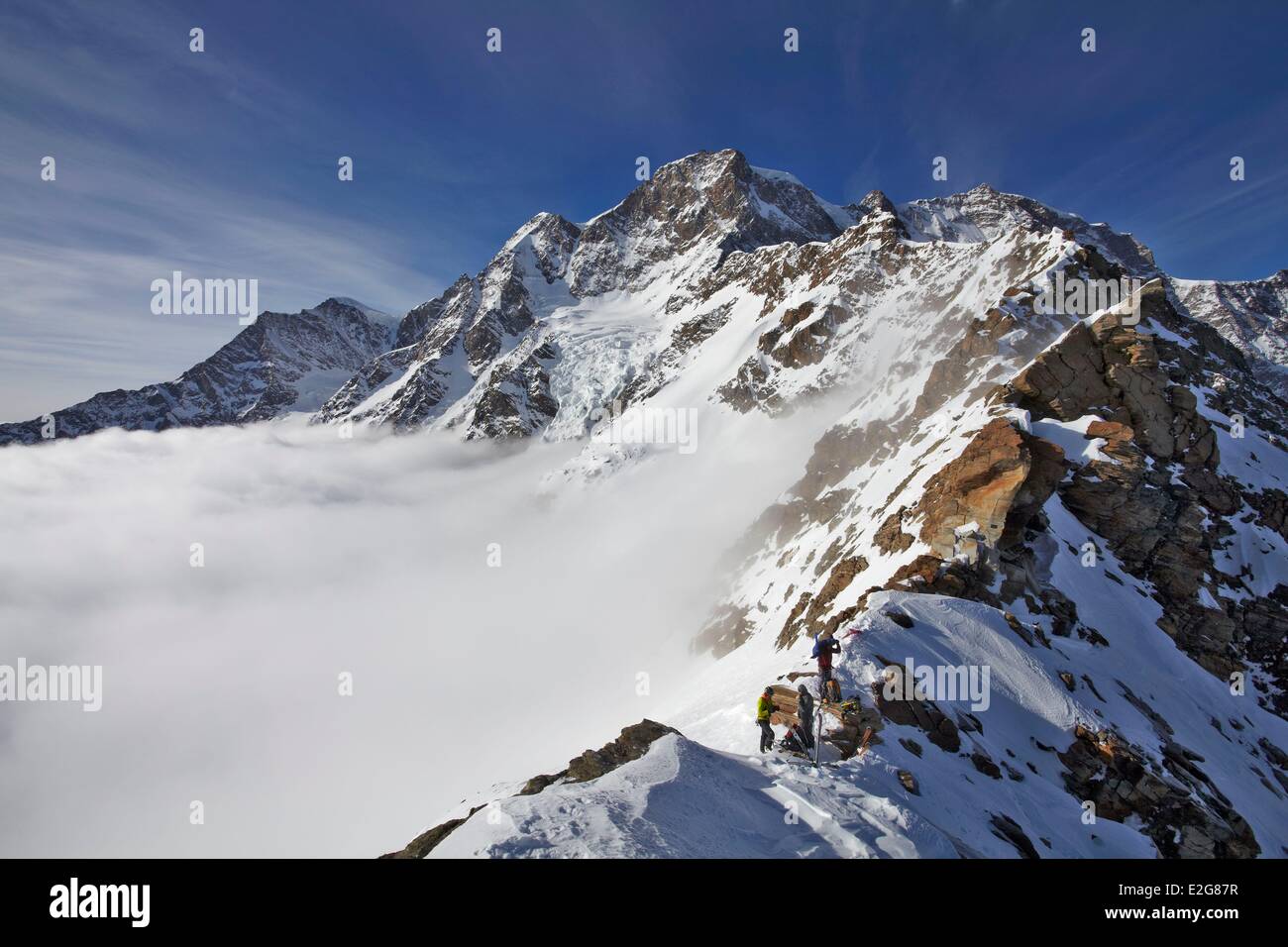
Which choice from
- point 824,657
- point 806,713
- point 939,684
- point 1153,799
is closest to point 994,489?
point 939,684

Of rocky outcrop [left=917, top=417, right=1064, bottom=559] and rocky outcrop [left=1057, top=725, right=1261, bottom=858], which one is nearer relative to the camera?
rocky outcrop [left=1057, top=725, right=1261, bottom=858]

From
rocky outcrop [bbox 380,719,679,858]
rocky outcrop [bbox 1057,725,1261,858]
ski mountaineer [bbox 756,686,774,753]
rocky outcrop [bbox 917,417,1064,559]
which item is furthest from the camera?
rocky outcrop [bbox 917,417,1064,559]

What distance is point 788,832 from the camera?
9.63 metres

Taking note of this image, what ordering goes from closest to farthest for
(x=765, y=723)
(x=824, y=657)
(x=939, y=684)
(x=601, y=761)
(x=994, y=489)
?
1. (x=601, y=761)
2. (x=765, y=723)
3. (x=824, y=657)
4. (x=939, y=684)
5. (x=994, y=489)

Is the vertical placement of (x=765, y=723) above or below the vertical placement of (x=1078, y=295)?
below

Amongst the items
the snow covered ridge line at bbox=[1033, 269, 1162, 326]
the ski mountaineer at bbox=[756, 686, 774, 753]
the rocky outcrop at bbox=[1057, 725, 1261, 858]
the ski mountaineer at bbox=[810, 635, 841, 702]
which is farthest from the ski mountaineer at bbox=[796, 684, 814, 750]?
the snow covered ridge line at bbox=[1033, 269, 1162, 326]

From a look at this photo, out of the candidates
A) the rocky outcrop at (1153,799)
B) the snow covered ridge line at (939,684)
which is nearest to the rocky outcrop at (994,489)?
the snow covered ridge line at (939,684)

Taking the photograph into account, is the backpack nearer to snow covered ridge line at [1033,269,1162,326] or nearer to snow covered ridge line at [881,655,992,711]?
snow covered ridge line at [881,655,992,711]

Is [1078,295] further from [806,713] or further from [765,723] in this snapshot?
[765,723]

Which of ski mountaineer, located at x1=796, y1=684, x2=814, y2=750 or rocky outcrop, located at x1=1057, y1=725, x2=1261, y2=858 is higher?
ski mountaineer, located at x1=796, y1=684, x2=814, y2=750

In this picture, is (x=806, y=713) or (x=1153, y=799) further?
(x=1153, y=799)
